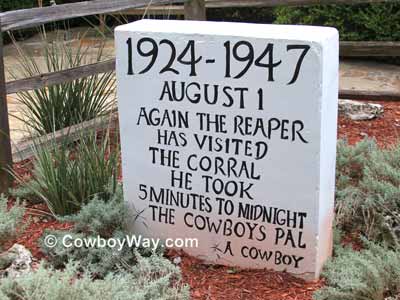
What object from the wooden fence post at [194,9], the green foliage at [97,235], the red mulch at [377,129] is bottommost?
the red mulch at [377,129]

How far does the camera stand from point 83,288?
271 centimetres

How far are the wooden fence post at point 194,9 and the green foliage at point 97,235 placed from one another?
324 centimetres

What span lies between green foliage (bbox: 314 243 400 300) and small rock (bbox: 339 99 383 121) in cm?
295

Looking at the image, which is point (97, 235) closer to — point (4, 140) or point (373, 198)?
point (4, 140)

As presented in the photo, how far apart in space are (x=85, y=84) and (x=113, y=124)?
448mm

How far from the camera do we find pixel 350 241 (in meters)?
3.72

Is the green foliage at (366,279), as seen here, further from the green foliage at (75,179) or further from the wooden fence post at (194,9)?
the wooden fence post at (194,9)

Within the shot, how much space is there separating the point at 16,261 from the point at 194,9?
393cm

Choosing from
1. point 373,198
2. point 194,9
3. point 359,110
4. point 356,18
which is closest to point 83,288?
point 373,198

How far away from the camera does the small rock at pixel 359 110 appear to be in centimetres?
603

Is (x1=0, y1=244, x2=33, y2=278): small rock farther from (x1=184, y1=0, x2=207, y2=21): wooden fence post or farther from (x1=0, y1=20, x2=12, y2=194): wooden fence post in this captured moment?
(x1=184, y1=0, x2=207, y2=21): wooden fence post

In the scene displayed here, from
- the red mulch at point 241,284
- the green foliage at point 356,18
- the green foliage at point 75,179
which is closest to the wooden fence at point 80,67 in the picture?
the green foliage at point 75,179

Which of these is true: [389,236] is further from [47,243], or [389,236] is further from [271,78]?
[47,243]

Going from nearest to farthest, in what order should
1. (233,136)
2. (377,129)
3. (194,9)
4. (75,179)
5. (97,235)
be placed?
1. (233,136)
2. (97,235)
3. (75,179)
4. (377,129)
5. (194,9)
